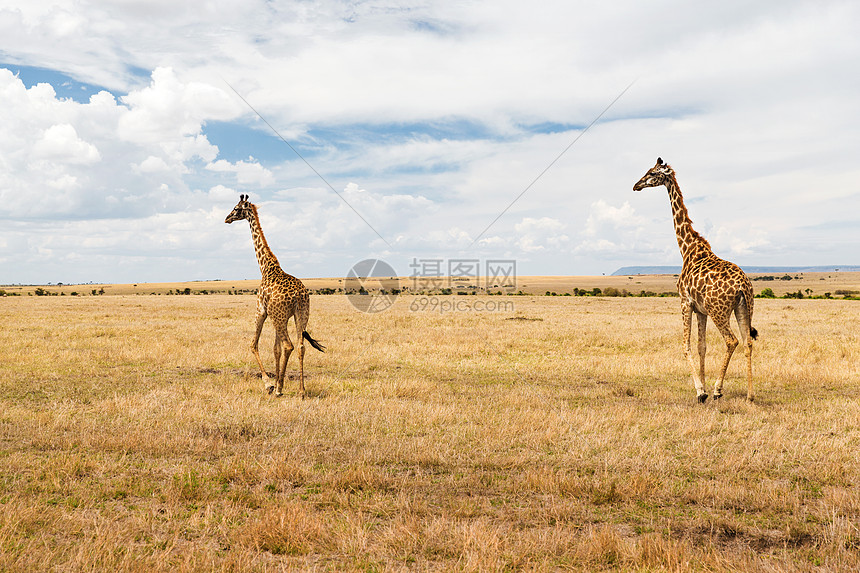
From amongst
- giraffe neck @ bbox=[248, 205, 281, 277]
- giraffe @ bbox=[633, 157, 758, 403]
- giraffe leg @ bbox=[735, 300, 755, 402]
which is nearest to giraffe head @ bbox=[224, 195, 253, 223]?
giraffe neck @ bbox=[248, 205, 281, 277]

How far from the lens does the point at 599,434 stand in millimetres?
Answer: 9086

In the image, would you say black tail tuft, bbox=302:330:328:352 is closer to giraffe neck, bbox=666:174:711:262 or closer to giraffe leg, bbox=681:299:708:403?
giraffe leg, bbox=681:299:708:403

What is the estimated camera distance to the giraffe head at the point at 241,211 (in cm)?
1510

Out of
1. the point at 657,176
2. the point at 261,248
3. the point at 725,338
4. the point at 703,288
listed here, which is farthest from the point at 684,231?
the point at 261,248

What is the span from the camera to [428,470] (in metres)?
7.50

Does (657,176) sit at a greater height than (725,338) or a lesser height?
greater

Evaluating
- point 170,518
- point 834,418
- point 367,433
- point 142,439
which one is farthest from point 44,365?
point 834,418

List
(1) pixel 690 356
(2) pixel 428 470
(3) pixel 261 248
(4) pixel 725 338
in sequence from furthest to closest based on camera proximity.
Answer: (3) pixel 261 248 → (1) pixel 690 356 → (4) pixel 725 338 → (2) pixel 428 470

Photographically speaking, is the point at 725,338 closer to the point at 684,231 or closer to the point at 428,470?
the point at 684,231

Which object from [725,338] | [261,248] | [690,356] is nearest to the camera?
[725,338]

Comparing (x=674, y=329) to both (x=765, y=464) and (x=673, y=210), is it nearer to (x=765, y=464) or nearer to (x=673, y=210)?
(x=673, y=210)

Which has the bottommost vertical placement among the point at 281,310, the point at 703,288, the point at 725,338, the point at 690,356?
the point at 690,356

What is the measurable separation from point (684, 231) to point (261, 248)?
10.9 metres

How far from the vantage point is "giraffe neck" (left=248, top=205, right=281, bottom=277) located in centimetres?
1442
